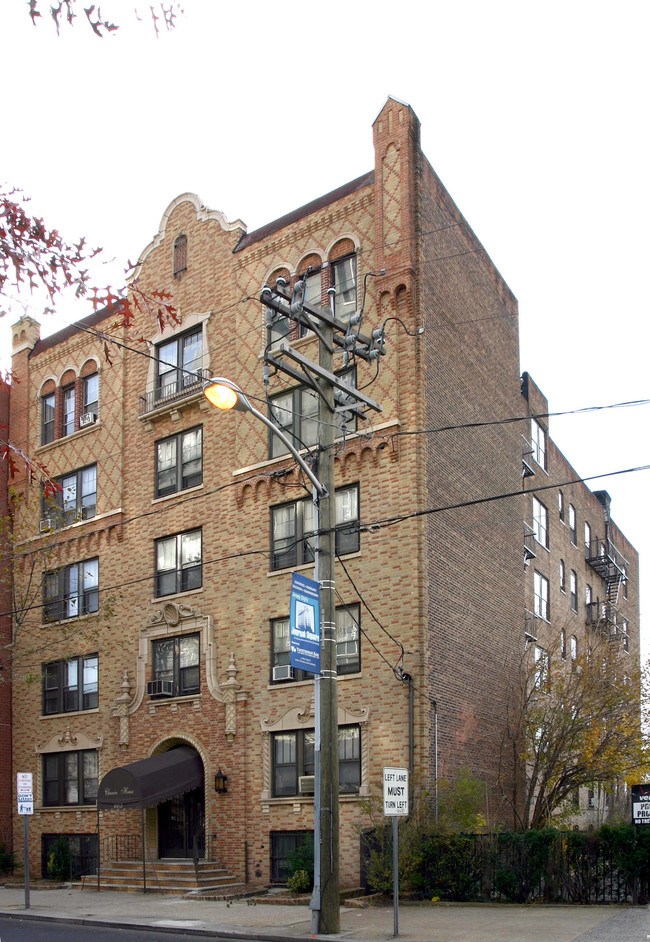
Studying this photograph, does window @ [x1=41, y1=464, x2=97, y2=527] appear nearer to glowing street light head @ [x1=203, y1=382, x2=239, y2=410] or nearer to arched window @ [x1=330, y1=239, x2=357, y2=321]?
arched window @ [x1=330, y1=239, x2=357, y2=321]

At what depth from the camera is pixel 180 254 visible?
101ft

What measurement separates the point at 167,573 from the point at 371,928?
558 inches

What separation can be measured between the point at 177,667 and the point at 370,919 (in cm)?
1145

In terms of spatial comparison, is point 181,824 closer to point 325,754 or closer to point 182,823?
point 182,823

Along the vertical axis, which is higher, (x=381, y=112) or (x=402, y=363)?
(x=381, y=112)

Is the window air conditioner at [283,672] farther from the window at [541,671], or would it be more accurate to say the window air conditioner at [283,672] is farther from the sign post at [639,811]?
the sign post at [639,811]

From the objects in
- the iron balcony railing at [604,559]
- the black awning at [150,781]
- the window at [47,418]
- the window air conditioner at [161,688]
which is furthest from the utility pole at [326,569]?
the iron balcony railing at [604,559]

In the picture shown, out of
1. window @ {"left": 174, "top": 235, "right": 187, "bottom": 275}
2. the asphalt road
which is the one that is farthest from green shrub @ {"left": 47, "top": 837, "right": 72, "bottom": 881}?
window @ {"left": 174, "top": 235, "right": 187, "bottom": 275}

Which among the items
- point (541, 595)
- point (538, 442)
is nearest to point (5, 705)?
point (541, 595)

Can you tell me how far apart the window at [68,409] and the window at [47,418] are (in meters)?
0.48

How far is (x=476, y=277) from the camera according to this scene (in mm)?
29047

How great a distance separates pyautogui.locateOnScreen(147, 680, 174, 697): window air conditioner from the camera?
90.5 feet

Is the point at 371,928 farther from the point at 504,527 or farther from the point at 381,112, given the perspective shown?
the point at 381,112

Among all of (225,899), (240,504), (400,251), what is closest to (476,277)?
(400,251)
